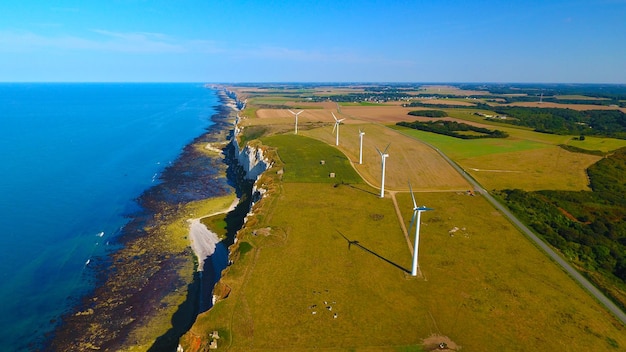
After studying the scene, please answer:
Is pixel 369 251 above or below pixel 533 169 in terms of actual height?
below

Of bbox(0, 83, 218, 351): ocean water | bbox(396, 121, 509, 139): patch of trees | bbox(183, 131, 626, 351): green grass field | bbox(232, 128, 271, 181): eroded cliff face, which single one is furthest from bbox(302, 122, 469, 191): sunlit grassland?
bbox(0, 83, 218, 351): ocean water

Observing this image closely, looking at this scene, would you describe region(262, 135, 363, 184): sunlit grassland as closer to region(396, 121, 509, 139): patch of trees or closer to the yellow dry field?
the yellow dry field

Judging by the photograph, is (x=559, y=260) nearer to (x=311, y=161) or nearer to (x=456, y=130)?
(x=311, y=161)

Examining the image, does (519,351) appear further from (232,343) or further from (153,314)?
(153,314)

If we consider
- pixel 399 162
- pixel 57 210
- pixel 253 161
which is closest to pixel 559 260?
pixel 399 162

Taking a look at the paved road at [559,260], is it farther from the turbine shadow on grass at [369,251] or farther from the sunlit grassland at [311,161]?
the sunlit grassland at [311,161]

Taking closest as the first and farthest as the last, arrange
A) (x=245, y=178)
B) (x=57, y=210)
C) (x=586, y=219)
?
(x=586, y=219), (x=57, y=210), (x=245, y=178)
